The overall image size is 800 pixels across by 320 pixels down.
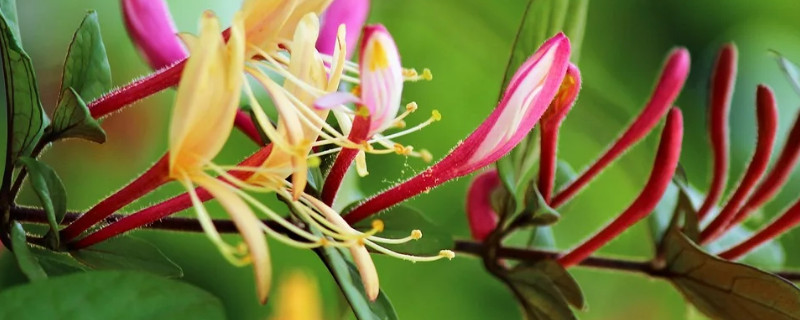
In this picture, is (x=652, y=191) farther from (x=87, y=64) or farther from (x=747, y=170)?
(x=87, y=64)

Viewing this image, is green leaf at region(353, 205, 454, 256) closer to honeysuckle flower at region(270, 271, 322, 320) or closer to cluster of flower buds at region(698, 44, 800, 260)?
cluster of flower buds at region(698, 44, 800, 260)

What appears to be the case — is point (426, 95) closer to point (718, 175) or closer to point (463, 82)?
point (463, 82)

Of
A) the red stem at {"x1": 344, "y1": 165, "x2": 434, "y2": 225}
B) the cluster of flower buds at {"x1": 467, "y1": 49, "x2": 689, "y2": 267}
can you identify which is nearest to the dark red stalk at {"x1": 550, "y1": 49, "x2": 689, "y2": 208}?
the cluster of flower buds at {"x1": 467, "y1": 49, "x2": 689, "y2": 267}

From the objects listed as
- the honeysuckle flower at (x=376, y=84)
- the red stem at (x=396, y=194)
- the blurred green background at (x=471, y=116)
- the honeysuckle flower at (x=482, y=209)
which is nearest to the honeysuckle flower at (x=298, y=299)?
the blurred green background at (x=471, y=116)

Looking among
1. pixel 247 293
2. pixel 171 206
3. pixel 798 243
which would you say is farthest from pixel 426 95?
pixel 171 206

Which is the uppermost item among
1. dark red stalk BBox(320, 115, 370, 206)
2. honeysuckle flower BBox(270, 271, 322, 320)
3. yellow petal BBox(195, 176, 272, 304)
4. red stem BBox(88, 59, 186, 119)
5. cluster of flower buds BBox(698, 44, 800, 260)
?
red stem BBox(88, 59, 186, 119)
